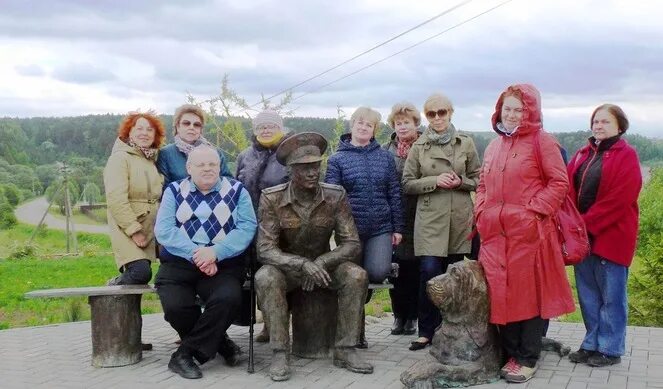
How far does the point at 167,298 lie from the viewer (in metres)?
5.78

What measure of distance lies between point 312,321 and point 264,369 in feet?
→ 1.98

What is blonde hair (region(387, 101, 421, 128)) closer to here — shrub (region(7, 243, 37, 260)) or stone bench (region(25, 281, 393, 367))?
stone bench (region(25, 281, 393, 367))

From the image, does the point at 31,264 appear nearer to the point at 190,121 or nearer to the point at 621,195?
the point at 190,121

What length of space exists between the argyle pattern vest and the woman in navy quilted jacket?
979 mm

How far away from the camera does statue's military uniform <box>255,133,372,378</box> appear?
5.77m

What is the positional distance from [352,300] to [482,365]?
1.12 m

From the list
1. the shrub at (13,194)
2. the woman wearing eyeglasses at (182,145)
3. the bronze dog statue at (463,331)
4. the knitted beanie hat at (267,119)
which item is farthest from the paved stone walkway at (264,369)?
the shrub at (13,194)

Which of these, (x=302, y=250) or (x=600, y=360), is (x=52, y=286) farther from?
(x=600, y=360)

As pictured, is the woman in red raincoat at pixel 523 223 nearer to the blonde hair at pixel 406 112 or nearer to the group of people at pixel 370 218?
the group of people at pixel 370 218

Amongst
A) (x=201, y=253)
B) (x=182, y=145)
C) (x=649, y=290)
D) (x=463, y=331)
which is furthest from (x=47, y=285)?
(x=463, y=331)

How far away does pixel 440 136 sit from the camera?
6.35 meters

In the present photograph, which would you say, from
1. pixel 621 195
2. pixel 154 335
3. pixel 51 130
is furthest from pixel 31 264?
pixel 51 130

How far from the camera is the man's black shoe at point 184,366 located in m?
5.75

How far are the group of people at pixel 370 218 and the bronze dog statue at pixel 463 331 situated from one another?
106 mm
